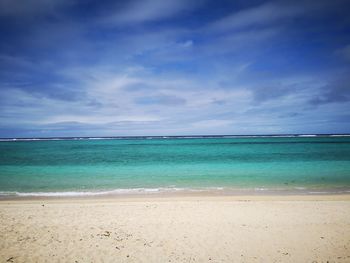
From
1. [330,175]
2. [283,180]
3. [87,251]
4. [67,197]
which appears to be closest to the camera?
[87,251]

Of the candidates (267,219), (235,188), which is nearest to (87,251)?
(267,219)

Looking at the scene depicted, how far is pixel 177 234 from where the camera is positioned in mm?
6738

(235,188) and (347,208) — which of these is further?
(235,188)

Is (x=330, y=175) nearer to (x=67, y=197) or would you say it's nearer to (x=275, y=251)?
(x=275, y=251)

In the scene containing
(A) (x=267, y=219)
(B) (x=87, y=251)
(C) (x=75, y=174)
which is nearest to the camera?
(B) (x=87, y=251)

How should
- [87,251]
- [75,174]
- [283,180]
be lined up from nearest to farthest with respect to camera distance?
1. [87,251]
2. [283,180]
3. [75,174]

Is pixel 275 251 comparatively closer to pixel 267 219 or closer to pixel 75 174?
pixel 267 219

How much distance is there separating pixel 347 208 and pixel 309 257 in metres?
5.25

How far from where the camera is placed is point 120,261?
17.4ft

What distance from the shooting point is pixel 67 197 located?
13016mm

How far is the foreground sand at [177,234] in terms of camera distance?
5.54 meters

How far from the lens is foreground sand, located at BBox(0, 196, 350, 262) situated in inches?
218

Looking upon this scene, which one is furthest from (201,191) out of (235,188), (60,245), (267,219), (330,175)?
(330,175)

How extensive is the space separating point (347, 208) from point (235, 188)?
20.4 ft
